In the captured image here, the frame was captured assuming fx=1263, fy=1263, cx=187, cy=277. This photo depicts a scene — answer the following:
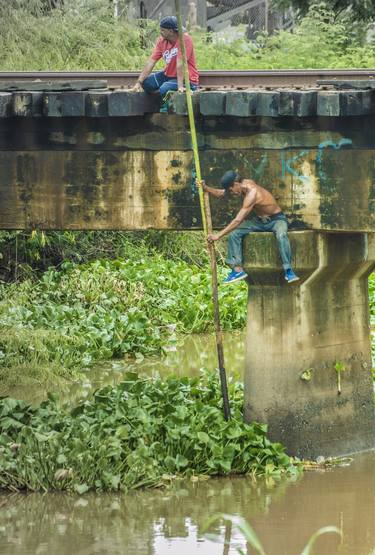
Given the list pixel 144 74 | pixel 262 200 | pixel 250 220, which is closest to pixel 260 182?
pixel 262 200

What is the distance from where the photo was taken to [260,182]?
43.8ft

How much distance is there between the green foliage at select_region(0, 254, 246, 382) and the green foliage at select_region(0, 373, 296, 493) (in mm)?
4418

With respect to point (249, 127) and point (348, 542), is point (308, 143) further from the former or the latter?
point (348, 542)

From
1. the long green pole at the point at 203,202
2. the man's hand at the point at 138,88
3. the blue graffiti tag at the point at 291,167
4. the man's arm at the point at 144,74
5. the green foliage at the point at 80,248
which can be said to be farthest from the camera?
the green foliage at the point at 80,248

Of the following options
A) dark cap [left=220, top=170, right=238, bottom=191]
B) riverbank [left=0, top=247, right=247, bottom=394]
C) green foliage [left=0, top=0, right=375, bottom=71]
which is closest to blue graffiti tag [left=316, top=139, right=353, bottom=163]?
dark cap [left=220, top=170, right=238, bottom=191]

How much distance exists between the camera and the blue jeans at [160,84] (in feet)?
43.1

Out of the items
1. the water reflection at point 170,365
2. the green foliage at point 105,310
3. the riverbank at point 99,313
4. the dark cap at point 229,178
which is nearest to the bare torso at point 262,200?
the dark cap at point 229,178

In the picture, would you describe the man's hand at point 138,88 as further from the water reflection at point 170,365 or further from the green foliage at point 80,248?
the green foliage at point 80,248

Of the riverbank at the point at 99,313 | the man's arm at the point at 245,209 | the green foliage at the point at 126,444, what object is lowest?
the green foliage at the point at 126,444

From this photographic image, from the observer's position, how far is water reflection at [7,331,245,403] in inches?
678

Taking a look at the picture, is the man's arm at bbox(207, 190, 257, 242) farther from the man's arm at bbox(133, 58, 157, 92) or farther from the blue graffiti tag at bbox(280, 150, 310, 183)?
the man's arm at bbox(133, 58, 157, 92)

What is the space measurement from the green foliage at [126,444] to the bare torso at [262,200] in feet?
7.10

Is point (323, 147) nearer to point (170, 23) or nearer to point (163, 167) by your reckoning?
point (163, 167)

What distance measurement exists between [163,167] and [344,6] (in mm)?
15709
